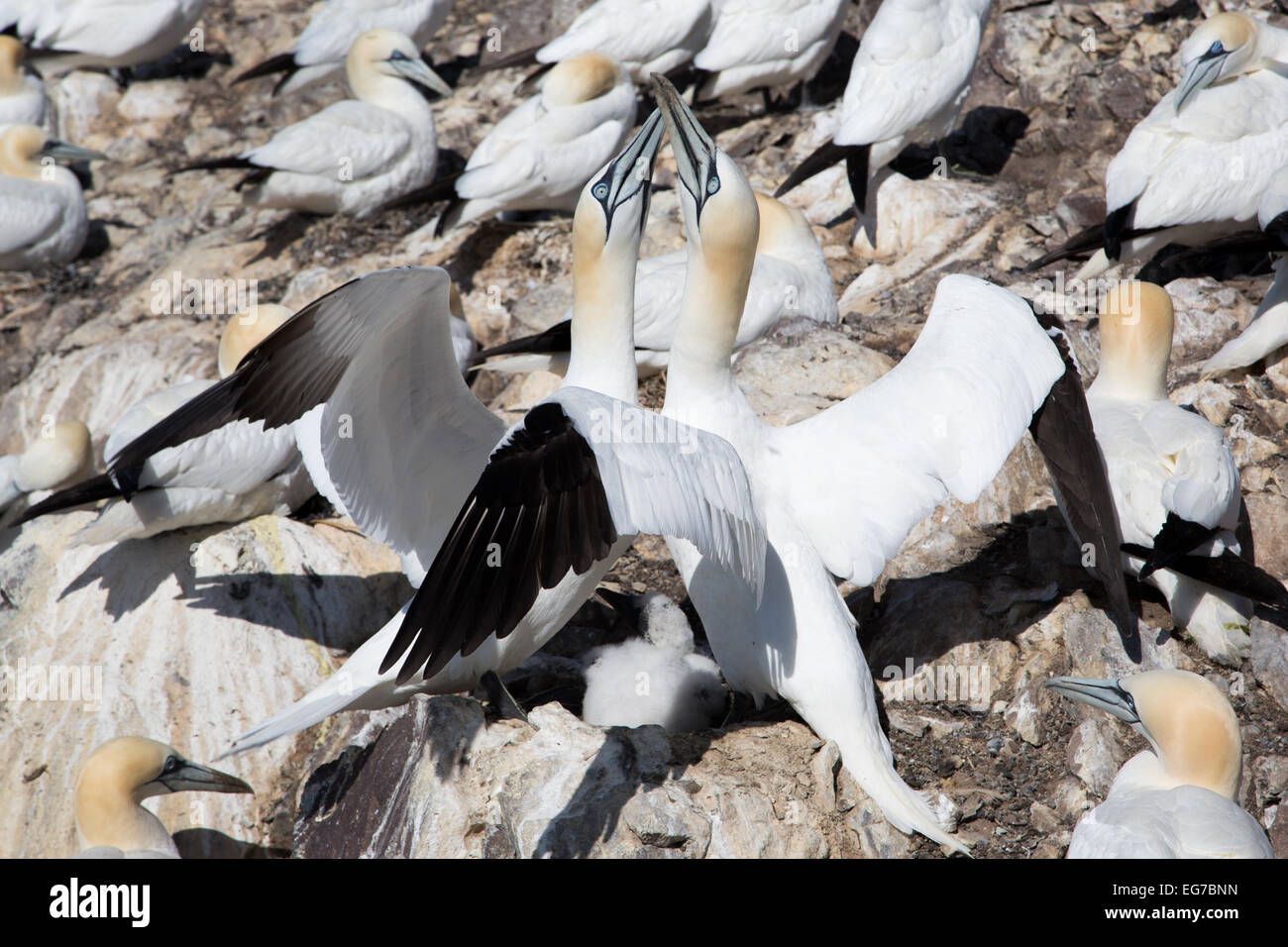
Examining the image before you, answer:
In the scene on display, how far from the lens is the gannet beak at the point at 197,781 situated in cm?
457

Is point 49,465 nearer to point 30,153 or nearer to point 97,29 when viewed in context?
point 30,153

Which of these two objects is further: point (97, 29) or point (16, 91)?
point (97, 29)

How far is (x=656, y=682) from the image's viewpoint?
4.66m

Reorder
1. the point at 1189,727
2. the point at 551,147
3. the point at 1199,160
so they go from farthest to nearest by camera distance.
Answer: the point at 551,147
the point at 1199,160
the point at 1189,727

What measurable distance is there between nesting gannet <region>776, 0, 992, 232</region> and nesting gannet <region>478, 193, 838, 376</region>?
0.85 m

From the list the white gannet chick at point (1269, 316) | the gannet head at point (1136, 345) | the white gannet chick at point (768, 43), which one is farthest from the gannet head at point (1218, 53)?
the white gannet chick at point (768, 43)

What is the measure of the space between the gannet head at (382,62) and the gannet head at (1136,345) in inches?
201

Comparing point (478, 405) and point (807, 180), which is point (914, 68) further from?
point (478, 405)

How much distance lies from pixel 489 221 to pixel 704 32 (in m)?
1.95

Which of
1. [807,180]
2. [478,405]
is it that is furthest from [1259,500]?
[807,180]

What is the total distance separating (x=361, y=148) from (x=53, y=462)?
2.87 metres

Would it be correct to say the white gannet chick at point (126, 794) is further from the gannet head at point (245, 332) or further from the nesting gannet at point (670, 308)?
the nesting gannet at point (670, 308)

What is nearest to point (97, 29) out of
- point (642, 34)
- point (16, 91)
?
point (16, 91)

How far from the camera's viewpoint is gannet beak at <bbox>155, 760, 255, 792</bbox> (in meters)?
4.57
